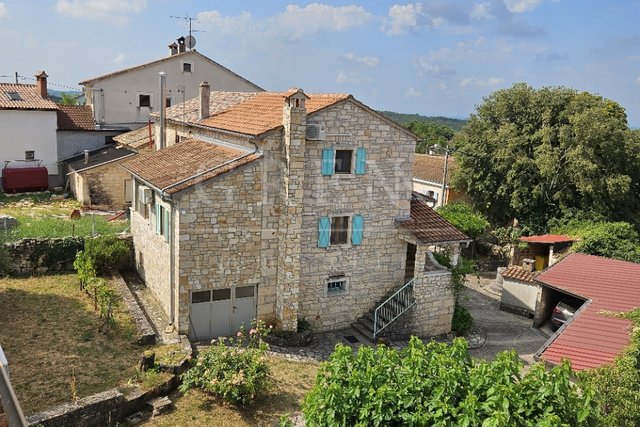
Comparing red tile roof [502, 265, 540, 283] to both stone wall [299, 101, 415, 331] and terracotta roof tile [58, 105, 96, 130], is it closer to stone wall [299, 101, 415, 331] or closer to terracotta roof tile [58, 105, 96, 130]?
stone wall [299, 101, 415, 331]

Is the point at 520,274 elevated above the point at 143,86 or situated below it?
below

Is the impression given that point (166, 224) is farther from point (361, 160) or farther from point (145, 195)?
point (361, 160)

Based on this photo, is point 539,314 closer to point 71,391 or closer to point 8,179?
point 71,391

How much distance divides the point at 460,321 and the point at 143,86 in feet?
94.8

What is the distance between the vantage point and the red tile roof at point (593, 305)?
38.8 feet

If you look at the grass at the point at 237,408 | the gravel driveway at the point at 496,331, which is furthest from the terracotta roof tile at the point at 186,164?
the gravel driveway at the point at 496,331

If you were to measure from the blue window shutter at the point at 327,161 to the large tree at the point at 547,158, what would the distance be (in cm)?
1635

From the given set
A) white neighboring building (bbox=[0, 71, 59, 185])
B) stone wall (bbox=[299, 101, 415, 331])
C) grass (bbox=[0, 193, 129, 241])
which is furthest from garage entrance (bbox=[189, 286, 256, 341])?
white neighboring building (bbox=[0, 71, 59, 185])

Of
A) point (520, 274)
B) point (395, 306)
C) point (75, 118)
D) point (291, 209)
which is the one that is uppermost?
point (75, 118)

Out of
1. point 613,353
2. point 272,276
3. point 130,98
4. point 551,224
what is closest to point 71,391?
point 272,276

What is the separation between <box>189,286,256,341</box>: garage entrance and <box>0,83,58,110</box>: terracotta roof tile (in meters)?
24.4

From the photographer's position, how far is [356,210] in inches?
674

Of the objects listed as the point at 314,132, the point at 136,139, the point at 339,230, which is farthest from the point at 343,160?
the point at 136,139

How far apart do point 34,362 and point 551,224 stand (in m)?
25.9
